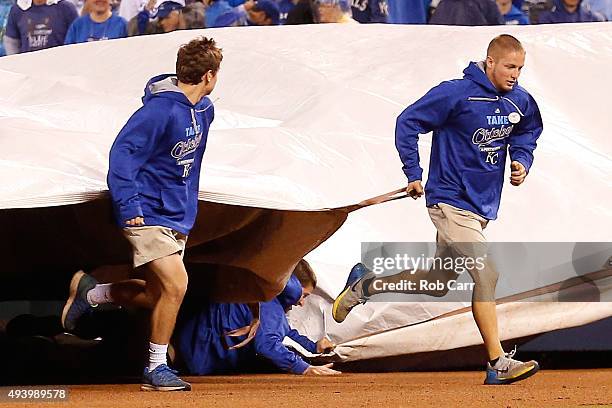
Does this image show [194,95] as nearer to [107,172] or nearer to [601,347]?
[107,172]

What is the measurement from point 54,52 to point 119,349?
2.94 m

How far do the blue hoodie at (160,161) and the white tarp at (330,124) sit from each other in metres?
0.27

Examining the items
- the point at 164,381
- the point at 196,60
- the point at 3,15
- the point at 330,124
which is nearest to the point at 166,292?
the point at 164,381

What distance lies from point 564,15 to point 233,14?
8.18 feet

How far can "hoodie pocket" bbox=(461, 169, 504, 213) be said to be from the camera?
19.2 ft

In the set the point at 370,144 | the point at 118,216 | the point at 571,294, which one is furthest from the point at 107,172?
the point at 571,294

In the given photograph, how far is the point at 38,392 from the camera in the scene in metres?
5.56

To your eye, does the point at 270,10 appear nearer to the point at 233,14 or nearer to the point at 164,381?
the point at 233,14

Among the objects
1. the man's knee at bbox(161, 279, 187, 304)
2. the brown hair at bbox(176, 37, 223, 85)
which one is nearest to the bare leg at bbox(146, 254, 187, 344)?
the man's knee at bbox(161, 279, 187, 304)

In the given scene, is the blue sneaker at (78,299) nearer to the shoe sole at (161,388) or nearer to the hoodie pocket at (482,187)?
the shoe sole at (161,388)

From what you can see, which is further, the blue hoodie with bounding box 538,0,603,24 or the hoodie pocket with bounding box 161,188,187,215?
the blue hoodie with bounding box 538,0,603,24

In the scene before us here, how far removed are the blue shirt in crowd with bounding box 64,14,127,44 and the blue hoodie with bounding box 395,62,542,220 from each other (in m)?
5.22

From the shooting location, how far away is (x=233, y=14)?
10344 mm

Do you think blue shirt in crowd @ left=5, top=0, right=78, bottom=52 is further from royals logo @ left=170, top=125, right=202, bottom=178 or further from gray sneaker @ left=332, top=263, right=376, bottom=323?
royals logo @ left=170, top=125, right=202, bottom=178
